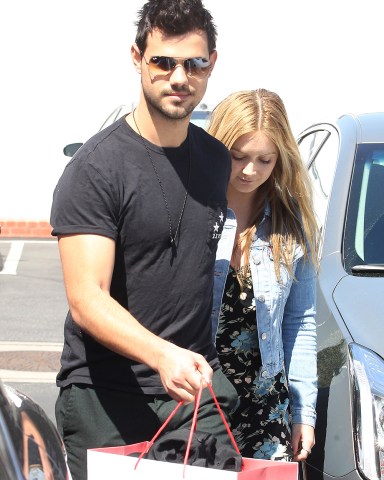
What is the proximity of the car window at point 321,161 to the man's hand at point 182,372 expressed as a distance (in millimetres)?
1952

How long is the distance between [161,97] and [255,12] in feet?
38.2

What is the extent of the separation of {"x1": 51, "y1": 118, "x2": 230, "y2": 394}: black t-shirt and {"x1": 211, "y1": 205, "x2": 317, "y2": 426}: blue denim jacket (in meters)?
0.40

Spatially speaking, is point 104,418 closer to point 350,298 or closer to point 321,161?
point 350,298

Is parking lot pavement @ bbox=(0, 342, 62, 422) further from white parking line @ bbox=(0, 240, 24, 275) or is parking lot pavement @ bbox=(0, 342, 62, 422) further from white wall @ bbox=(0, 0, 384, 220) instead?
white wall @ bbox=(0, 0, 384, 220)

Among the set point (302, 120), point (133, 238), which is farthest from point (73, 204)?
point (302, 120)

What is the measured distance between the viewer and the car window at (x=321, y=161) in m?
4.45

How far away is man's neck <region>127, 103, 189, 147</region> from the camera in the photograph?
282cm

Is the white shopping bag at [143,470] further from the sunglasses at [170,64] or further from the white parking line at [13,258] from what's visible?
the white parking line at [13,258]

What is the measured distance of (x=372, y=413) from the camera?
3.23 meters

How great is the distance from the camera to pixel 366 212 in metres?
4.32

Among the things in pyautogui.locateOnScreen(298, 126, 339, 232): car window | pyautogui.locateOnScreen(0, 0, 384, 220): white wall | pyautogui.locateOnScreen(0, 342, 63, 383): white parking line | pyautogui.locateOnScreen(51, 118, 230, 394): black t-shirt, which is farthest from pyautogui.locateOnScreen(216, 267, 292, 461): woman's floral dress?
pyautogui.locateOnScreen(0, 0, 384, 220): white wall

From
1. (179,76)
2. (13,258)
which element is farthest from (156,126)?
(13,258)

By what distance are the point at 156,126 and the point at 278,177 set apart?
31.8 inches

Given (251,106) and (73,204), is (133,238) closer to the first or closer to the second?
(73,204)
